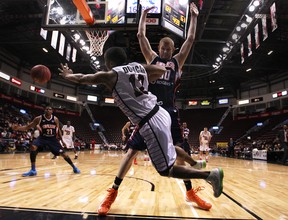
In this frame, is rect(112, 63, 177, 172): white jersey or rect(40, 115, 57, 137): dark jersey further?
rect(40, 115, 57, 137): dark jersey

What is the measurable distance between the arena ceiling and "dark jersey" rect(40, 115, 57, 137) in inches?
183

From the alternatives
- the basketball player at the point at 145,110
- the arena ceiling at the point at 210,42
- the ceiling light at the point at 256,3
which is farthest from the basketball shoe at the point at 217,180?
the ceiling light at the point at 256,3

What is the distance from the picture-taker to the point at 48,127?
5.51 m

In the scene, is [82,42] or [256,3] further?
[82,42]

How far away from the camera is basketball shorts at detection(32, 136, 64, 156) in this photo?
5434 millimetres

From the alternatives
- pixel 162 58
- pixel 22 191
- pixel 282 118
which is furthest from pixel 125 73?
pixel 282 118

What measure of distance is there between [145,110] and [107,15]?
6.16 m

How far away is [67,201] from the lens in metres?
2.90

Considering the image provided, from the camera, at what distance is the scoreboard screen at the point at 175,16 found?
7667 millimetres

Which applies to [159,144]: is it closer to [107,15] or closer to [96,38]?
[107,15]

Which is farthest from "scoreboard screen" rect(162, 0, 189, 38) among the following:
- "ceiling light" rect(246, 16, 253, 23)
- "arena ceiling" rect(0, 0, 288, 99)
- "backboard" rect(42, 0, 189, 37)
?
"ceiling light" rect(246, 16, 253, 23)

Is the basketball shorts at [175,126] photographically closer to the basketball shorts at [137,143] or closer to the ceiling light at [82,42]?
the basketball shorts at [137,143]

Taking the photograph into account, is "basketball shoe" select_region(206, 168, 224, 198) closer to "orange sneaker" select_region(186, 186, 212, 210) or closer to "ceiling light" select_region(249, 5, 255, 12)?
"orange sneaker" select_region(186, 186, 212, 210)

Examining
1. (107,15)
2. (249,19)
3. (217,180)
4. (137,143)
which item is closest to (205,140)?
(107,15)
